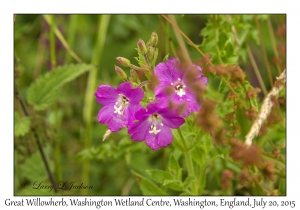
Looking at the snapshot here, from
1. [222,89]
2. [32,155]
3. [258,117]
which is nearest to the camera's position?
[258,117]

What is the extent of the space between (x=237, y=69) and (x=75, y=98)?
5.58 ft

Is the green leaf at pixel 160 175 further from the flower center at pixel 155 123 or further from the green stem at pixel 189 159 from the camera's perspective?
the flower center at pixel 155 123

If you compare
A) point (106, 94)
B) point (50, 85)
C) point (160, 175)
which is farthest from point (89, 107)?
point (106, 94)

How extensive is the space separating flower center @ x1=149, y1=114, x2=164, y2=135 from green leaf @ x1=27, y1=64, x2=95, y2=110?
2.40 ft

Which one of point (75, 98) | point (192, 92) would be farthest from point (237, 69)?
point (75, 98)

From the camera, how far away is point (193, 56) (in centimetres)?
322

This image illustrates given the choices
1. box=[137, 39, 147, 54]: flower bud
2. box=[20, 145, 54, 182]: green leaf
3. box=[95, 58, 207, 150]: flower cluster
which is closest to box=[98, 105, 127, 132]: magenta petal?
box=[95, 58, 207, 150]: flower cluster

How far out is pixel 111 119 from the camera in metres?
1.59

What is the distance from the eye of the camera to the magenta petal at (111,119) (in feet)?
5.11

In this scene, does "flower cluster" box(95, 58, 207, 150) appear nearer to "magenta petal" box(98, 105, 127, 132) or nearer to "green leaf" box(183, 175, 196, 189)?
"magenta petal" box(98, 105, 127, 132)

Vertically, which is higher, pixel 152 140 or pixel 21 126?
pixel 21 126

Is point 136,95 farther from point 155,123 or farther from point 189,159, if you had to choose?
point 189,159

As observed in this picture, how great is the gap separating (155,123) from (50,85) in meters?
0.90
